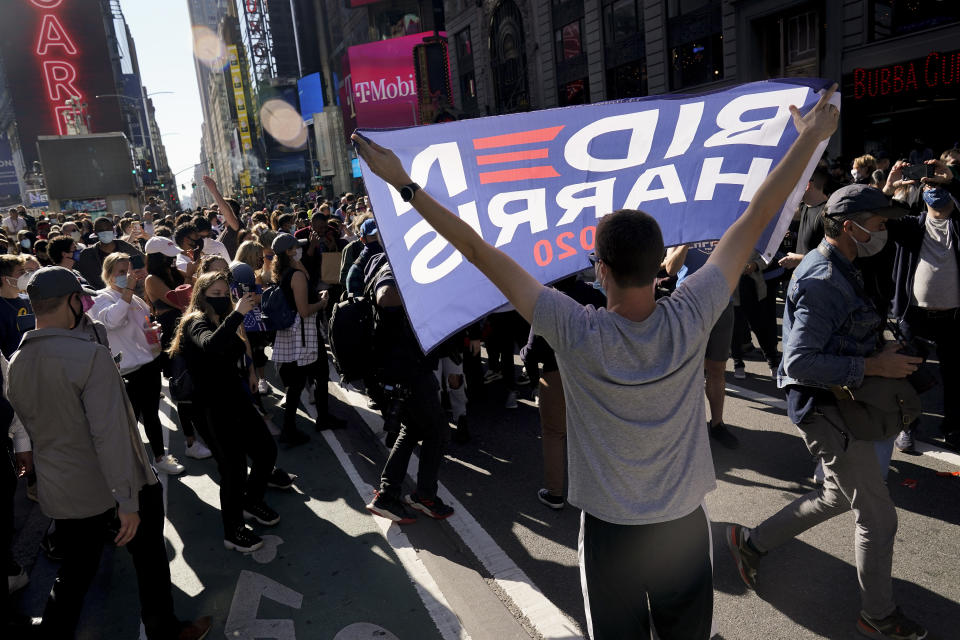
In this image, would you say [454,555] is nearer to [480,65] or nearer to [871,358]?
[871,358]

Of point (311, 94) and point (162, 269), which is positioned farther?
point (311, 94)

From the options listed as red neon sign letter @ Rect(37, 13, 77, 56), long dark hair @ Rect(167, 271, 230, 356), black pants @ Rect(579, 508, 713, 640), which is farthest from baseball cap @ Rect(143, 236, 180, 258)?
red neon sign letter @ Rect(37, 13, 77, 56)

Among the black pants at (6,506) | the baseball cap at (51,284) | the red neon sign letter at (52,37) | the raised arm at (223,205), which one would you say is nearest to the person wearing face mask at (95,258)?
the raised arm at (223,205)

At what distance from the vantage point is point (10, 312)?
5297mm

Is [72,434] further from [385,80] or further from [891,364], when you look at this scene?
[385,80]

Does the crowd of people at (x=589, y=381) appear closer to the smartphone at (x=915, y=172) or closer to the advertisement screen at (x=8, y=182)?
the smartphone at (x=915, y=172)

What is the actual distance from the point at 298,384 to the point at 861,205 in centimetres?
532

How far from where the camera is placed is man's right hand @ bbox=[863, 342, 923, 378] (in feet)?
10.1

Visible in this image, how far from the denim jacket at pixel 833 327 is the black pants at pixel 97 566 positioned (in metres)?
3.35

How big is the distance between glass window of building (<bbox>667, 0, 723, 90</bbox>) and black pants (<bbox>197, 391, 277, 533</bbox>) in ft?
73.6

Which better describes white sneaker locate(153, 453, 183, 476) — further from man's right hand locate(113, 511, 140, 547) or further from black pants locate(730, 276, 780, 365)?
black pants locate(730, 276, 780, 365)

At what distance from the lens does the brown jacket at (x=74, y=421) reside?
3219mm

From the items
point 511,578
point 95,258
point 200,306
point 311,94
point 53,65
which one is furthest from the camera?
point 53,65

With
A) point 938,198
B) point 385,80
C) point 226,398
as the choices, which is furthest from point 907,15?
point 385,80
